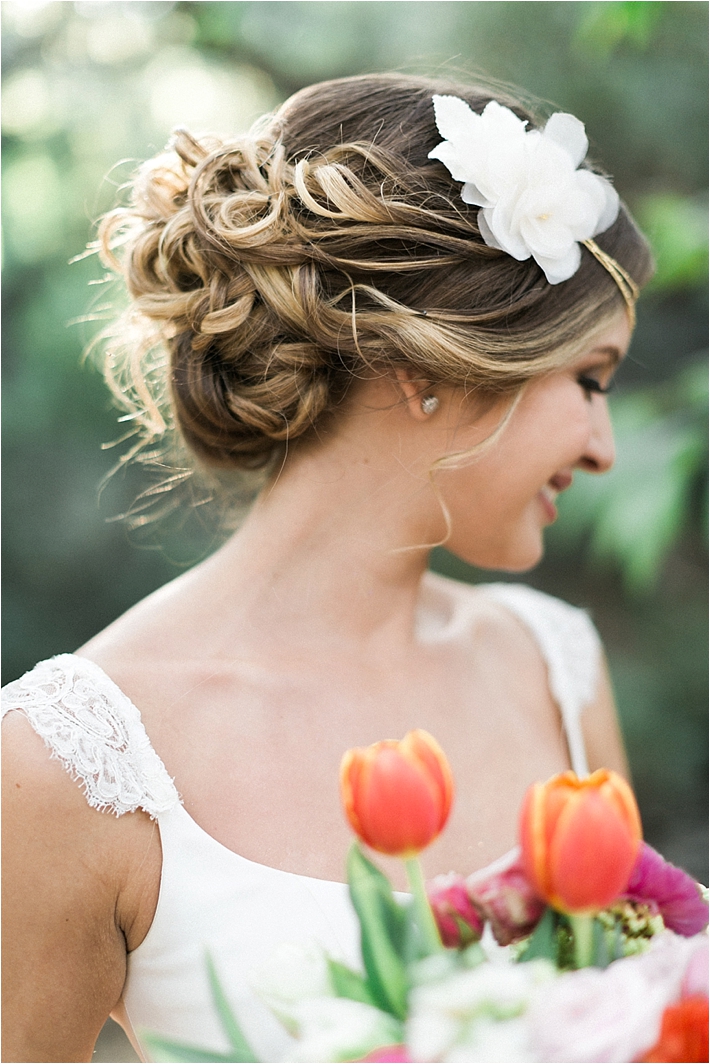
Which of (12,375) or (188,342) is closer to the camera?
(188,342)

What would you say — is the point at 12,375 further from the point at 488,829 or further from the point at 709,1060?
the point at 709,1060

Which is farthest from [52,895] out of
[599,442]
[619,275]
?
[619,275]

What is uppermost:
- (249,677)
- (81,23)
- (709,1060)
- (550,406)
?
(81,23)

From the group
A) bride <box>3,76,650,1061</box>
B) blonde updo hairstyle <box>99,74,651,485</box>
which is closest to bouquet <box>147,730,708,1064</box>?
bride <box>3,76,650,1061</box>

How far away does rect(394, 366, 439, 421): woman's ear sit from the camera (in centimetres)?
113

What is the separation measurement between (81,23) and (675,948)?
247 cm

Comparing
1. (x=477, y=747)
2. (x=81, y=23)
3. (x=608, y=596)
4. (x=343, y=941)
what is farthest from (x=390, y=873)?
(x=81, y=23)

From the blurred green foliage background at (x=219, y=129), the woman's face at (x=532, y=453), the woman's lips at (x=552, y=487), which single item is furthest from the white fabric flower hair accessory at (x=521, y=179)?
the blurred green foliage background at (x=219, y=129)

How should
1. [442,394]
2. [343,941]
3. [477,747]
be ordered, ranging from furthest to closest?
1. [477,747]
2. [442,394]
3. [343,941]

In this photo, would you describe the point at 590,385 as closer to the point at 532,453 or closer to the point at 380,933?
the point at 532,453

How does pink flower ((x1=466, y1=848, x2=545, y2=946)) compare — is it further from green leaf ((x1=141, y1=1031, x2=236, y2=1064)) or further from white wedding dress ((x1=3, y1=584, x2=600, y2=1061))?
white wedding dress ((x1=3, y1=584, x2=600, y2=1061))

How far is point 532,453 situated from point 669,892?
72 centimetres

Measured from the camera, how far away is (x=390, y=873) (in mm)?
1076

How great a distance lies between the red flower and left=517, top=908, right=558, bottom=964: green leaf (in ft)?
0.20
